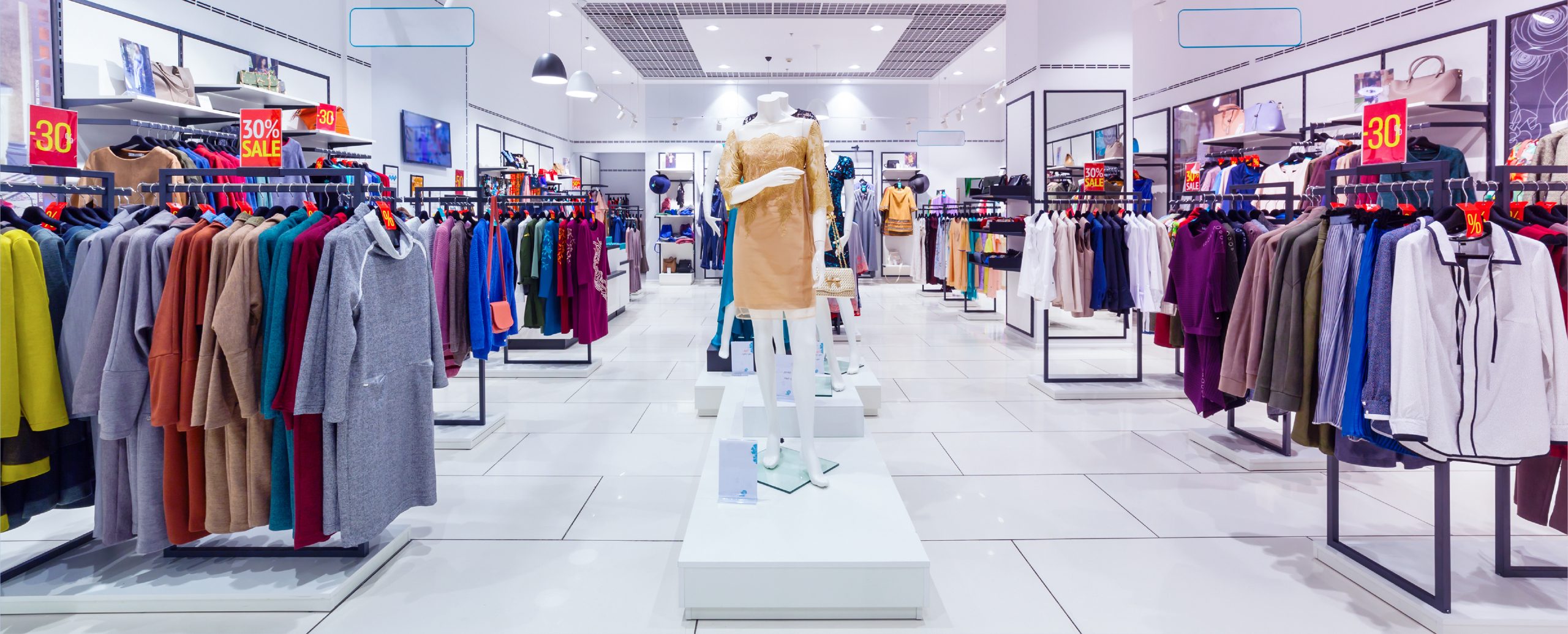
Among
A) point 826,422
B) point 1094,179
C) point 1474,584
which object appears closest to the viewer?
point 1474,584

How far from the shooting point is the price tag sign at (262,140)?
261 cm

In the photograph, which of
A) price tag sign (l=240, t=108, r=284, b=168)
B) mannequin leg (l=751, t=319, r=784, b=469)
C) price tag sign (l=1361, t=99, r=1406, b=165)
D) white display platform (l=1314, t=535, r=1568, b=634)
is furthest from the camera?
mannequin leg (l=751, t=319, r=784, b=469)

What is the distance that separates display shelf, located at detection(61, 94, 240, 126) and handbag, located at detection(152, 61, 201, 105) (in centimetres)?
7

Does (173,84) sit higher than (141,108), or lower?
higher

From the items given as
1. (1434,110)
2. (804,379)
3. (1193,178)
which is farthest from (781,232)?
(1434,110)

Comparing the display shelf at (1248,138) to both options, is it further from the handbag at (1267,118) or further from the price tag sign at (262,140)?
the price tag sign at (262,140)

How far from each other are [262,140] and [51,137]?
785mm

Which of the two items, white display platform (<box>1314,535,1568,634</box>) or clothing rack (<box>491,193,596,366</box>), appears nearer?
white display platform (<box>1314,535,1568,634</box>)

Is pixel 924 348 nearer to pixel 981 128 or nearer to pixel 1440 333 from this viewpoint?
pixel 1440 333

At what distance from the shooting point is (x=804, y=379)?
3.05 meters

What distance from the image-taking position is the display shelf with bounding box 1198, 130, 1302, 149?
7055mm

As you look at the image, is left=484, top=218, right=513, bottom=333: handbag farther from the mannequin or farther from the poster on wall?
the poster on wall

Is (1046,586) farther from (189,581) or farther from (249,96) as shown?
(249,96)

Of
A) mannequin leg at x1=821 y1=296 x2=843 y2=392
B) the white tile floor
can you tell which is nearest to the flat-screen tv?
the white tile floor
